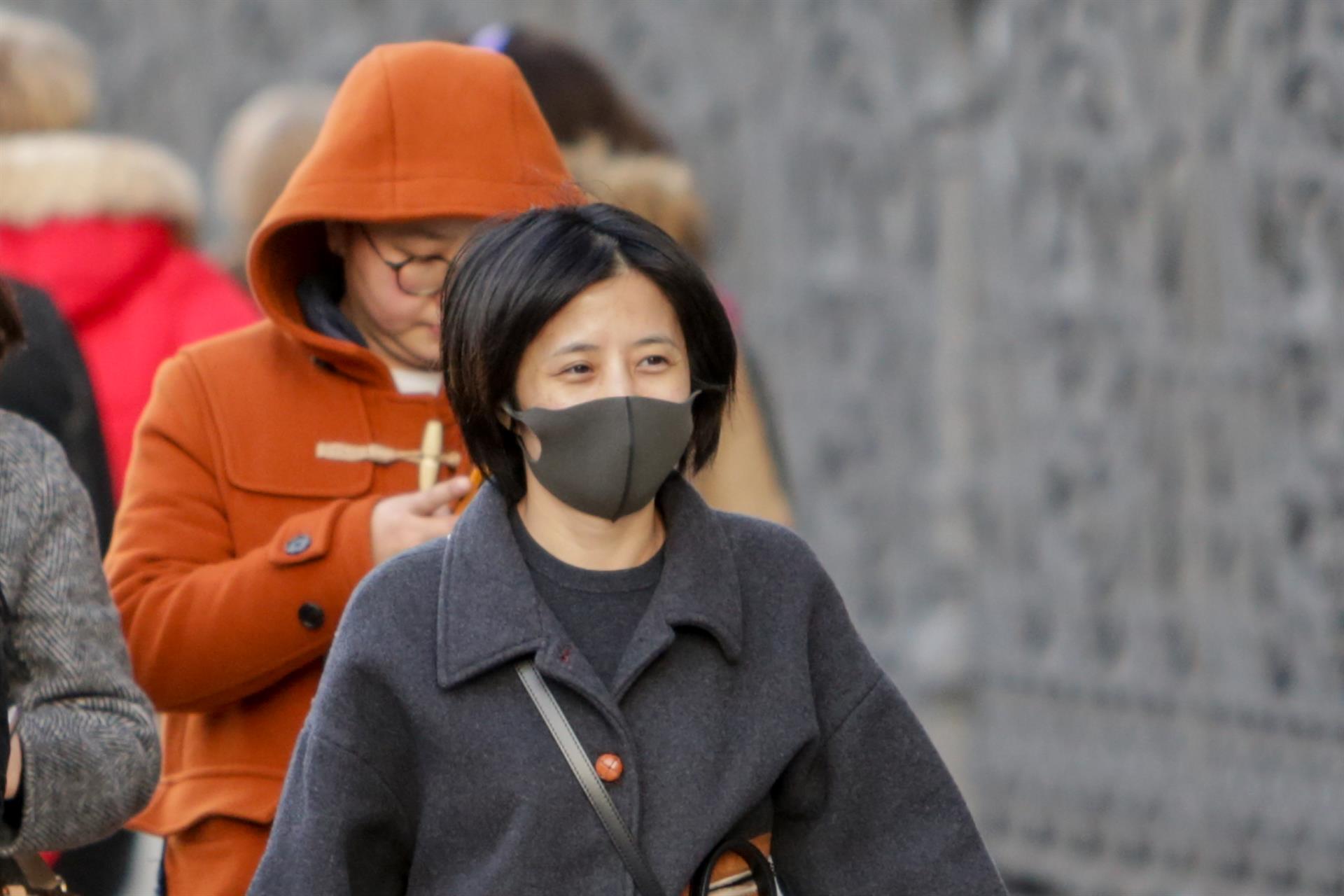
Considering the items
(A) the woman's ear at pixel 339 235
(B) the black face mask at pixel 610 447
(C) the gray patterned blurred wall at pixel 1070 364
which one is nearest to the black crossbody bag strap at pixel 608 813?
(B) the black face mask at pixel 610 447

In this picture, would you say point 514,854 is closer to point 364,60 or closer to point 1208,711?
point 364,60

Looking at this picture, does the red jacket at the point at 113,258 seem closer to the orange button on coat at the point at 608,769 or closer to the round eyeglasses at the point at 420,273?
the round eyeglasses at the point at 420,273

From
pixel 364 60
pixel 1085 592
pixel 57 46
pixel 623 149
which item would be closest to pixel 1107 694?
pixel 1085 592

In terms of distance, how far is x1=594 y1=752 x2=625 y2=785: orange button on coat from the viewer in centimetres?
272

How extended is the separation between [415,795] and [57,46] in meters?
2.93

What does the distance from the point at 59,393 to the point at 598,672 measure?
4.78ft

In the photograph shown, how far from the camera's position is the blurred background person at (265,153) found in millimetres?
5949

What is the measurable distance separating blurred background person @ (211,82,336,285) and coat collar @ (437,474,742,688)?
3.10 metres

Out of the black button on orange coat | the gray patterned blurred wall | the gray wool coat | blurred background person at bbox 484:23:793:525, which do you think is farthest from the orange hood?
the gray patterned blurred wall

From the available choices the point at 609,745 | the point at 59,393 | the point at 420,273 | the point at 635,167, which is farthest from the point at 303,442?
the point at 635,167

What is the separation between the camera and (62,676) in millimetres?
3037

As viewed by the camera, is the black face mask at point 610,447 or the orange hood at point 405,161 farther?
the orange hood at point 405,161

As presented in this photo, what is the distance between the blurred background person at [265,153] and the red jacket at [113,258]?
0.47 metres

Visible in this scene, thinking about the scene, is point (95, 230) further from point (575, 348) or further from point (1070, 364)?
point (575, 348)
